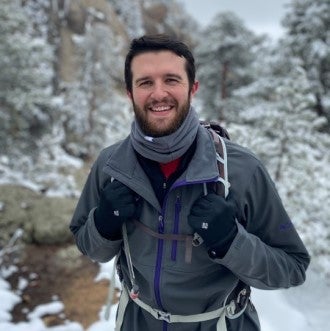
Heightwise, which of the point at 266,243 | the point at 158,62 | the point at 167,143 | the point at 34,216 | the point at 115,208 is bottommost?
the point at 34,216

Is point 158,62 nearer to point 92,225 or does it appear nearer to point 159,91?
point 159,91

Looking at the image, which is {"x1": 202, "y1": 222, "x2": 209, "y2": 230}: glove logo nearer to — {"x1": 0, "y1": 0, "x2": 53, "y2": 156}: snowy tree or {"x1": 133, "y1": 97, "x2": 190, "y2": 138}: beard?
{"x1": 133, "y1": 97, "x2": 190, "y2": 138}: beard

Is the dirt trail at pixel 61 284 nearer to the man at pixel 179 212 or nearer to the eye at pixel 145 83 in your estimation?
the man at pixel 179 212

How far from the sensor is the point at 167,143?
2250 millimetres

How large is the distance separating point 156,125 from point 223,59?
1826cm

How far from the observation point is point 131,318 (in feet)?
8.76

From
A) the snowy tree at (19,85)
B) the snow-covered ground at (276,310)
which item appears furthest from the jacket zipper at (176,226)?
the snowy tree at (19,85)

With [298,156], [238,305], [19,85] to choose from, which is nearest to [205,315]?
[238,305]

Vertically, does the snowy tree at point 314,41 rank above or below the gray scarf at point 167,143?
above

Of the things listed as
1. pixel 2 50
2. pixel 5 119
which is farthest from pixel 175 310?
pixel 2 50

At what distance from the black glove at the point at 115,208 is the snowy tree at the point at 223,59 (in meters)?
17.0

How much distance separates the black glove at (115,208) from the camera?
2.25 metres

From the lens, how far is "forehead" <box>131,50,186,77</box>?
7.55 ft

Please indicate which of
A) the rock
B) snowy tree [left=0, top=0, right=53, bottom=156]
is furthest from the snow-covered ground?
snowy tree [left=0, top=0, right=53, bottom=156]
